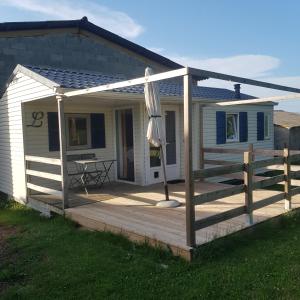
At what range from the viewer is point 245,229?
515 centimetres

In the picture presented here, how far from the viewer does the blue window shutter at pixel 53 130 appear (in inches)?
330

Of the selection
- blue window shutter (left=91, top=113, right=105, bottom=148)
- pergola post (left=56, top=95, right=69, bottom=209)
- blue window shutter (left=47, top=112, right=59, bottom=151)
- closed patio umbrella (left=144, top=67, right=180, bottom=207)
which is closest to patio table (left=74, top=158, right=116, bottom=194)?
blue window shutter (left=91, top=113, right=105, bottom=148)

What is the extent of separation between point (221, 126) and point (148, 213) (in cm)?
556

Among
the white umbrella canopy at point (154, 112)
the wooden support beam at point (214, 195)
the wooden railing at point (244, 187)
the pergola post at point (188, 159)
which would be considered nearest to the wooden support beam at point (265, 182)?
the wooden railing at point (244, 187)

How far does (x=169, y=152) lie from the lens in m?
9.49

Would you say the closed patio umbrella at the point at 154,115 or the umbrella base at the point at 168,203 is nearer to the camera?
the closed patio umbrella at the point at 154,115

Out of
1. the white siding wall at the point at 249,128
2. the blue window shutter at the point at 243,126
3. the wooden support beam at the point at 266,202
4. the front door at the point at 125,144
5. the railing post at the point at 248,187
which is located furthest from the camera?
the blue window shutter at the point at 243,126

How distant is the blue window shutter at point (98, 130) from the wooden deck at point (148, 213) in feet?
4.54

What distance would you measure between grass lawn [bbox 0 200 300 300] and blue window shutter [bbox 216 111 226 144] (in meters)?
5.26

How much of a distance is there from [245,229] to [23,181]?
5.15 meters

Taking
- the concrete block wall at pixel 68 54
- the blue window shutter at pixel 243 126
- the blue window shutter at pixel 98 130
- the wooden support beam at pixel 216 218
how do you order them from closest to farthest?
the wooden support beam at pixel 216 218 < the blue window shutter at pixel 98 130 < the concrete block wall at pixel 68 54 < the blue window shutter at pixel 243 126

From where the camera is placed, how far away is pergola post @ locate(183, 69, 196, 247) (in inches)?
167

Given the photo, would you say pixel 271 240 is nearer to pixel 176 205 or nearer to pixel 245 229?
pixel 245 229

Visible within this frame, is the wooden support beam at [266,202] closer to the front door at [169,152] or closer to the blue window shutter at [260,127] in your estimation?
the front door at [169,152]
